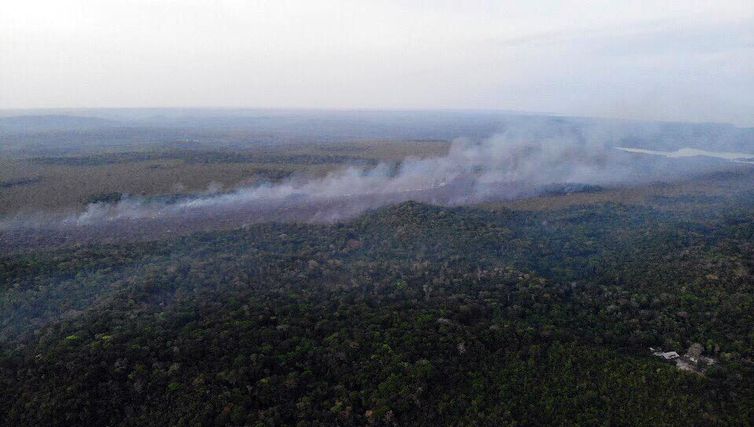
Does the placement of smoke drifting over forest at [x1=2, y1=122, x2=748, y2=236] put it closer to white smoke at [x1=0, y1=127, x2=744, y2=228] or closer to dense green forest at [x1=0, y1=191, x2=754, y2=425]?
white smoke at [x1=0, y1=127, x2=744, y2=228]

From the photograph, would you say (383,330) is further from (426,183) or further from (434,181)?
(434,181)

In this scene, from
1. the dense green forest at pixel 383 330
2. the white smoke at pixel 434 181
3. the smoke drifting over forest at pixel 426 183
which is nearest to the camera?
the dense green forest at pixel 383 330

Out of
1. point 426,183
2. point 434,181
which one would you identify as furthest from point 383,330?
point 434,181

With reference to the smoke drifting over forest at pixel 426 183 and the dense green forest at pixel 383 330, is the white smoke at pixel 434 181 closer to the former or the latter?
the smoke drifting over forest at pixel 426 183

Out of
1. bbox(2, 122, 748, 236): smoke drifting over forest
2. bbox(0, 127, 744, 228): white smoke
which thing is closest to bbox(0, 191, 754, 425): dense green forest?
bbox(2, 122, 748, 236): smoke drifting over forest

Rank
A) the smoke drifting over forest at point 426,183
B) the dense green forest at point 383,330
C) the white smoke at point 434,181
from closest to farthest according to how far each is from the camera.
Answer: the dense green forest at point 383,330
the smoke drifting over forest at point 426,183
the white smoke at point 434,181

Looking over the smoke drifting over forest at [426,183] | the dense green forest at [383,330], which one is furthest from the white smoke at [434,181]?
the dense green forest at [383,330]

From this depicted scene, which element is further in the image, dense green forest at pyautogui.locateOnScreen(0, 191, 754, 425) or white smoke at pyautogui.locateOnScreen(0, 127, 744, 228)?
white smoke at pyautogui.locateOnScreen(0, 127, 744, 228)

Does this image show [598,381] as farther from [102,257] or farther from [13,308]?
[102,257]
